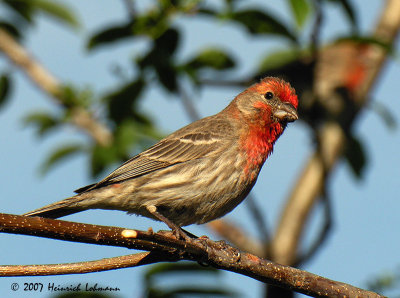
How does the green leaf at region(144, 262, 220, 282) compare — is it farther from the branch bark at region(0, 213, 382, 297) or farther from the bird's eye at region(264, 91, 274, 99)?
the bird's eye at region(264, 91, 274, 99)

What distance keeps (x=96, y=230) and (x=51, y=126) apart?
129 inches

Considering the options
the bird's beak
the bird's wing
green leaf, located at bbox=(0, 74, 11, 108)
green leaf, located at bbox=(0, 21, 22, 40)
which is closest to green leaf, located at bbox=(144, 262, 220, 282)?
the bird's wing

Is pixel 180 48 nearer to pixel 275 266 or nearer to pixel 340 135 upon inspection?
pixel 275 266

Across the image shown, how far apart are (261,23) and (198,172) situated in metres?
1.59

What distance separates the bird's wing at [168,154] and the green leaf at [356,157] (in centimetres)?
133

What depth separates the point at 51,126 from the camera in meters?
6.71

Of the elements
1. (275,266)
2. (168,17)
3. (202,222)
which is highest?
(168,17)

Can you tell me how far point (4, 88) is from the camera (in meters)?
6.30

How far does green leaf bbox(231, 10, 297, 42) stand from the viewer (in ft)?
17.0

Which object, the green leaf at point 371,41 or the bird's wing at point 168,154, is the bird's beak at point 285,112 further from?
the green leaf at point 371,41

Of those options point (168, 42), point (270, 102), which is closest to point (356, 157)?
point (270, 102)

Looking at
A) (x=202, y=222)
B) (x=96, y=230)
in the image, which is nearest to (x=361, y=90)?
(x=202, y=222)

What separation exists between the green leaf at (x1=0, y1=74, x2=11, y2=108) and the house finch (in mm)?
1094

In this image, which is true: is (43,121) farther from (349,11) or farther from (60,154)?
(349,11)
